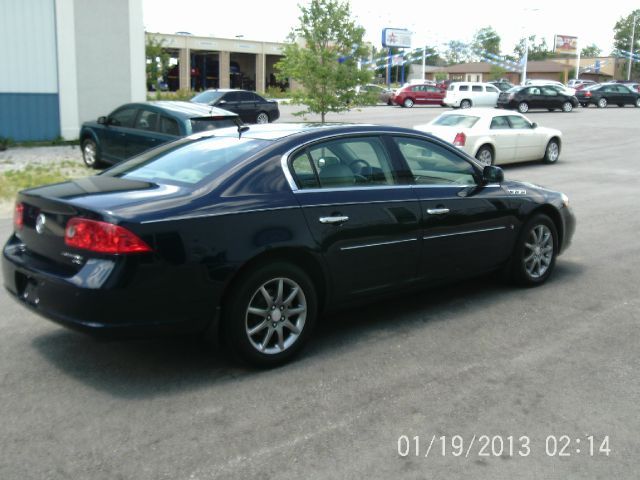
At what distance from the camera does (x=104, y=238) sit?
4.25 meters

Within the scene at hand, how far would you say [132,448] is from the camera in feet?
12.2

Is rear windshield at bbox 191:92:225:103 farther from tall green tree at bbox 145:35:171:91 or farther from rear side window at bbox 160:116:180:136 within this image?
tall green tree at bbox 145:35:171:91

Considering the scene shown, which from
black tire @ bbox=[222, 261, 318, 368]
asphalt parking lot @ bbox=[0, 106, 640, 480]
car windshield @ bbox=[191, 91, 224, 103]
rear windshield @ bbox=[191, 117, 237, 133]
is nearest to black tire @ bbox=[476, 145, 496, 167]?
rear windshield @ bbox=[191, 117, 237, 133]

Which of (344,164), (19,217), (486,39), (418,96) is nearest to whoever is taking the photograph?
(19,217)

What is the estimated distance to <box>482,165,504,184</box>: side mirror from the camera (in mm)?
6285

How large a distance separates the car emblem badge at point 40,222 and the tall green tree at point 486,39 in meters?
140

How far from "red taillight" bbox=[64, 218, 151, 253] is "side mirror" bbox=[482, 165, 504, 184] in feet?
10.7

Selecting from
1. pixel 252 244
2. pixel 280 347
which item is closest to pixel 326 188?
pixel 252 244

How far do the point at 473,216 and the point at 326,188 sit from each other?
5.10ft

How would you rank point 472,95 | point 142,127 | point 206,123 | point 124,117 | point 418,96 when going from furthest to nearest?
point 418,96
point 472,95
point 124,117
point 142,127
point 206,123

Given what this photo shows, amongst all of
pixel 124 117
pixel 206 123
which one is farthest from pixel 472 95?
pixel 206 123

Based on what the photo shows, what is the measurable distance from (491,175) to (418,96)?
1637 inches

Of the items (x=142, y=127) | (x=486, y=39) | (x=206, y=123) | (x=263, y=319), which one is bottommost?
(x=263, y=319)

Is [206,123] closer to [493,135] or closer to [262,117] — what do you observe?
[493,135]
